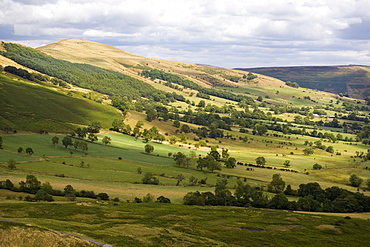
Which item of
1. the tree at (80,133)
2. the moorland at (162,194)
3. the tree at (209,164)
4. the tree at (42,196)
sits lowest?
the tree at (42,196)

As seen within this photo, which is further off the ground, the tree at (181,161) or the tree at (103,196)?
the tree at (181,161)

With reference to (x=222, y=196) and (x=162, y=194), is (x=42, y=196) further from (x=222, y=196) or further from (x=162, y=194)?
(x=222, y=196)

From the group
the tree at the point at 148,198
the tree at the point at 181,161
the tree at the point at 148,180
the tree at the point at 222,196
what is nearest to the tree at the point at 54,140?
the tree at the point at 181,161

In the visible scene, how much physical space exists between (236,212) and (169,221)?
2203cm

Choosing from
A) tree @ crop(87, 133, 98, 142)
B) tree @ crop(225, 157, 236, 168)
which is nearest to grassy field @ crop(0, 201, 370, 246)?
tree @ crop(225, 157, 236, 168)

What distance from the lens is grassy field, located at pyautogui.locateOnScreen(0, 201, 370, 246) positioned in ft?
240

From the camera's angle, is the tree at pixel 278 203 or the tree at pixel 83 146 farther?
the tree at pixel 83 146

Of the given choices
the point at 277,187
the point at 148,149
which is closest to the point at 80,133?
the point at 148,149

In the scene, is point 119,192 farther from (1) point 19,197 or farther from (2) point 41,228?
(2) point 41,228

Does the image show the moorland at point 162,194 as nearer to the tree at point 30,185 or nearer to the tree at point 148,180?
the tree at point 148,180

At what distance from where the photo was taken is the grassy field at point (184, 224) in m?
73.2

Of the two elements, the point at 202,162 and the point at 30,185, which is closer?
the point at 30,185

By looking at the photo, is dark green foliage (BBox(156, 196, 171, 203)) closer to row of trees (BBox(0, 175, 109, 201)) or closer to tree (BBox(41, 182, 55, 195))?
row of trees (BBox(0, 175, 109, 201))

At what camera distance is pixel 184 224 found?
3445 inches
